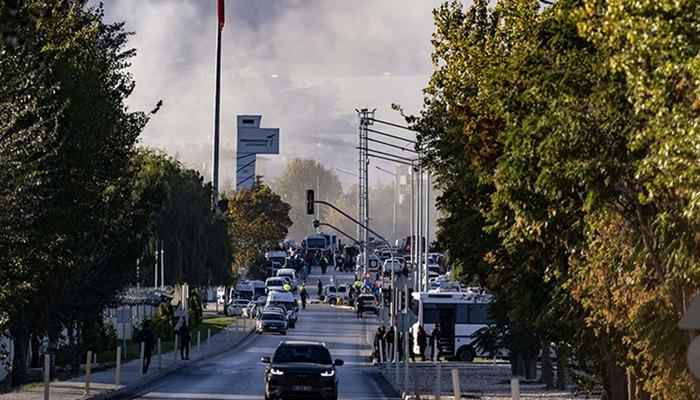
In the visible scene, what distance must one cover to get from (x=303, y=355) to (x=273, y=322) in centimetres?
5572

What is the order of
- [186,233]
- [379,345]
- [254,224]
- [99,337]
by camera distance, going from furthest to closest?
1. [254,224]
2. [186,233]
3. [379,345]
4. [99,337]

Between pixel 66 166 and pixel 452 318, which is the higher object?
pixel 66 166

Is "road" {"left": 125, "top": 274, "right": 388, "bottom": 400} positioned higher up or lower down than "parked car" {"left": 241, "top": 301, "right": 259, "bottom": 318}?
lower down

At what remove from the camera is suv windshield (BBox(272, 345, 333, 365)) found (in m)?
40.5

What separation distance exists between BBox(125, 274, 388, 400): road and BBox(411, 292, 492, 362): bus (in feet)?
11.1

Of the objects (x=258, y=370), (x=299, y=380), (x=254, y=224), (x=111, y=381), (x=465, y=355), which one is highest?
(x=254, y=224)

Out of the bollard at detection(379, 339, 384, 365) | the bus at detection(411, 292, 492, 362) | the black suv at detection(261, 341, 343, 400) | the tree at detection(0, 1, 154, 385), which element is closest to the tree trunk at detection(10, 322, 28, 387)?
the tree at detection(0, 1, 154, 385)

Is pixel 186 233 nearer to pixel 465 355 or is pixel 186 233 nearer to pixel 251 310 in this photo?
pixel 465 355

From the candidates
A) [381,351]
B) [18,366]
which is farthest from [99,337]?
[18,366]

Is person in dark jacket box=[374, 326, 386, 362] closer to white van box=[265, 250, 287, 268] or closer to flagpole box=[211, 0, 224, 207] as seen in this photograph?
flagpole box=[211, 0, 224, 207]

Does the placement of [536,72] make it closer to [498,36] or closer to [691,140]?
[691,140]

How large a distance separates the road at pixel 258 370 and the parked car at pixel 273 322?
104 centimetres

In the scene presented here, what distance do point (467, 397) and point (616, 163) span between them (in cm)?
2460

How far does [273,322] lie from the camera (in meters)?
96.3
